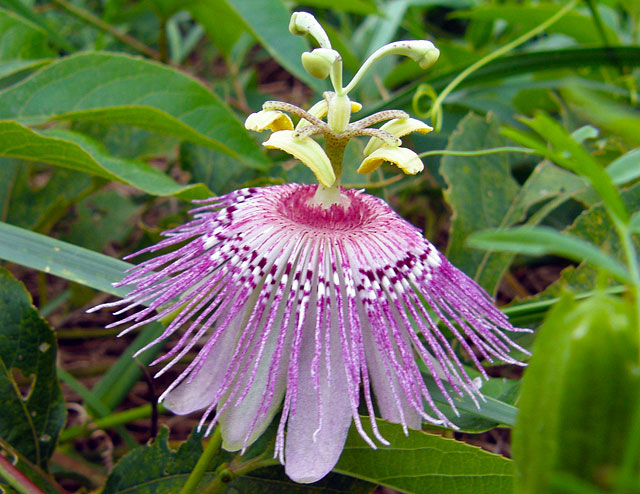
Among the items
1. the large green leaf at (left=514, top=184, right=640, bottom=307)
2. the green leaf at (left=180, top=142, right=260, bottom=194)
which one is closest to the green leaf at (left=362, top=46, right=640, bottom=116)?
the green leaf at (left=180, top=142, right=260, bottom=194)

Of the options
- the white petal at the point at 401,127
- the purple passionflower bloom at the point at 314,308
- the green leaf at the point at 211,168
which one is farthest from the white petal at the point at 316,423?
the green leaf at the point at 211,168

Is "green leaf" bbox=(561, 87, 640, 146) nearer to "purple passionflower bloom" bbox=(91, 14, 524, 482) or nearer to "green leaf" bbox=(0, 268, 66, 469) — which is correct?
"purple passionflower bloom" bbox=(91, 14, 524, 482)

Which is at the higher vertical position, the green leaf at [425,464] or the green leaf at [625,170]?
the green leaf at [625,170]

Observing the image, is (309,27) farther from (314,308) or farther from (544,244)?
(544,244)

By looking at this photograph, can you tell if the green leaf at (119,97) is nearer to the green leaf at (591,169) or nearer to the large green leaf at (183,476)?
the large green leaf at (183,476)

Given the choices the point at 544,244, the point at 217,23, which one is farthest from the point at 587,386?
the point at 217,23

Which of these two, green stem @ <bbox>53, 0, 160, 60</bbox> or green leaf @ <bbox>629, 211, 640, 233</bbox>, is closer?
green leaf @ <bbox>629, 211, 640, 233</bbox>
